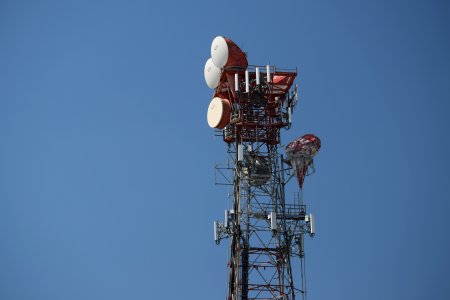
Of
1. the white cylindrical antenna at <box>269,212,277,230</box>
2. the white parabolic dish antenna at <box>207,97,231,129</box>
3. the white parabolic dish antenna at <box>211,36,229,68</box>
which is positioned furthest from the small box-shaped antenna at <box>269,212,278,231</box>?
the white parabolic dish antenna at <box>211,36,229,68</box>

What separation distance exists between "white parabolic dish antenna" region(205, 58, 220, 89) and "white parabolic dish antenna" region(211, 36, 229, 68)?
89 cm

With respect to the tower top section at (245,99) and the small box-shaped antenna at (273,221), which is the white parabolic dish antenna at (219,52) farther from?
the small box-shaped antenna at (273,221)

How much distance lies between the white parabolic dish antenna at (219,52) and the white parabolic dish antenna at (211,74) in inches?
34.9

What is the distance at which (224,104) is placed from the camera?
89.2m

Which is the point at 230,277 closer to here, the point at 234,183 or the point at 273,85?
the point at 234,183

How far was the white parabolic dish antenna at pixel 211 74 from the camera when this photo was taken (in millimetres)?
91069

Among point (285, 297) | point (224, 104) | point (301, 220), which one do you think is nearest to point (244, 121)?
point (224, 104)

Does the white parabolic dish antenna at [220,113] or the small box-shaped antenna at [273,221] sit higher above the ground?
the white parabolic dish antenna at [220,113]

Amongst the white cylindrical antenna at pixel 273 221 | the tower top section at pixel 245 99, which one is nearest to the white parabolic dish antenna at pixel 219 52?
the tower top section at pixel 245 99

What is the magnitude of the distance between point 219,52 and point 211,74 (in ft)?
8.56

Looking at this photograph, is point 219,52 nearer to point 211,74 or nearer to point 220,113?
point 211,74

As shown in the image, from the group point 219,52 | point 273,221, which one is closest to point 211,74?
point 219,52

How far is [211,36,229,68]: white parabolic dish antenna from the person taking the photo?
294 ft

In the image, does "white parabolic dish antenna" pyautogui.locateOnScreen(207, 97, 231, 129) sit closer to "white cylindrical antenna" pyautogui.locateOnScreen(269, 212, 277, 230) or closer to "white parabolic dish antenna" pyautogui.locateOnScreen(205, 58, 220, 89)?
"white parabolic dish antenna" pyautogui.locateOnScreen(205, 58, 220, 89)
